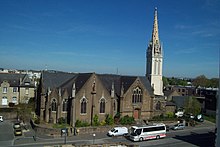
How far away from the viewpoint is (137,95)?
5166 centimetres

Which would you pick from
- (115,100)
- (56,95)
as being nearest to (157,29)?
(115,100)

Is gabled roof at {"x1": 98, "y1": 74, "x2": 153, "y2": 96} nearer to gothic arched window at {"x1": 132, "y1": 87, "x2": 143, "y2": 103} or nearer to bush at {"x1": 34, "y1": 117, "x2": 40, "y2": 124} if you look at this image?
gothic arched window at {"x1": 132, "y1": 87, "x2": 143, "y2": 103}

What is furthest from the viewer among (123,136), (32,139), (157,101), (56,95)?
(157,101)

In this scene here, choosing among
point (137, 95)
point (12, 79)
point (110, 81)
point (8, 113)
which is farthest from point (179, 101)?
point (12, 79)

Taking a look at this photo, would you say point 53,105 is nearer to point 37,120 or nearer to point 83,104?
point 37,120

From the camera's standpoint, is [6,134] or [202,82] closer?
[6,134]

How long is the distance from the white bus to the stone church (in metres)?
9.97

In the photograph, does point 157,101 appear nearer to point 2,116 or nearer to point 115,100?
point 115,100

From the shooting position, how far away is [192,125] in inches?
2041

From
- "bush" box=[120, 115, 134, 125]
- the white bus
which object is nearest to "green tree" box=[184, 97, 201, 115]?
"bush" box=[120, 115, 134, 125]

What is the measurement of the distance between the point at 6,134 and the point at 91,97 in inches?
592

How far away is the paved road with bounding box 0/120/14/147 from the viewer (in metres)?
34.6

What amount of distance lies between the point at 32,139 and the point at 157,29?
1682 inches

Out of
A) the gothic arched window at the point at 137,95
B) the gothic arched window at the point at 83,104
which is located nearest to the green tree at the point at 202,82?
the gothic arched window at the point at 137,95
